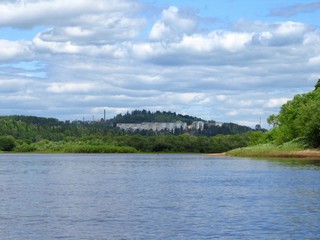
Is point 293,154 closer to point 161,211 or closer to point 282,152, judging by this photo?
point 282,152

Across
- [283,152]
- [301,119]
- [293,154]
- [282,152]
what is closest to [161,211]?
[301,119]

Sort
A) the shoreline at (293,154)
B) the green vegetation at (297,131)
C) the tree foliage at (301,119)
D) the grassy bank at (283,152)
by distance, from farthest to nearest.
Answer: the grassy bank at (283,152)
the shoreline at (293,154)
the green vegetation at (297,131)
the tree foliage at (301,119)

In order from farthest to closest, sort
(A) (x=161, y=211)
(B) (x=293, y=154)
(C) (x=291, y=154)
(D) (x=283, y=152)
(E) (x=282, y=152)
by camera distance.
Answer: (E) (x=282, y=152) < (D) (x=283, y=152) < (C) (x=291, y=154) < (B) (x=293, y=154) < (A) (x=161, y=211)

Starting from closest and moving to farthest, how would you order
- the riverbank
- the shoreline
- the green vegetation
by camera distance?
the green vegetation
the shoreline
the riverbank

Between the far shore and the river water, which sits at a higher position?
the far shore

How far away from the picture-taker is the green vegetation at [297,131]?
463 feet

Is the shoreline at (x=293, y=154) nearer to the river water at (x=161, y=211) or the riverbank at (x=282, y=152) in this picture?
the riverbank at (x=282, y=152)

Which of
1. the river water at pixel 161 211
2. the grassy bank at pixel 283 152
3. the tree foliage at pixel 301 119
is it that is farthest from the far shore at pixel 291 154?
the river water at pixel 161 211

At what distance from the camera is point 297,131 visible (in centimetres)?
16050

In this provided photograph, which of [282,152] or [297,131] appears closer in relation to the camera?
[282,152]

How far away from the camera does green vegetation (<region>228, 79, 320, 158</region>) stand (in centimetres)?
14112

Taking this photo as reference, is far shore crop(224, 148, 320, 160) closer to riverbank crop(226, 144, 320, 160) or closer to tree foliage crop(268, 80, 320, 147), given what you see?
riverbank crop(226, 144, 320, 160)

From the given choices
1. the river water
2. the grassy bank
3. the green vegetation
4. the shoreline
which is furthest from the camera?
the grassy bank

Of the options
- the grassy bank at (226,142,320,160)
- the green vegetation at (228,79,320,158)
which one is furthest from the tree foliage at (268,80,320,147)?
the grassy bank at (226,142,320,160)
